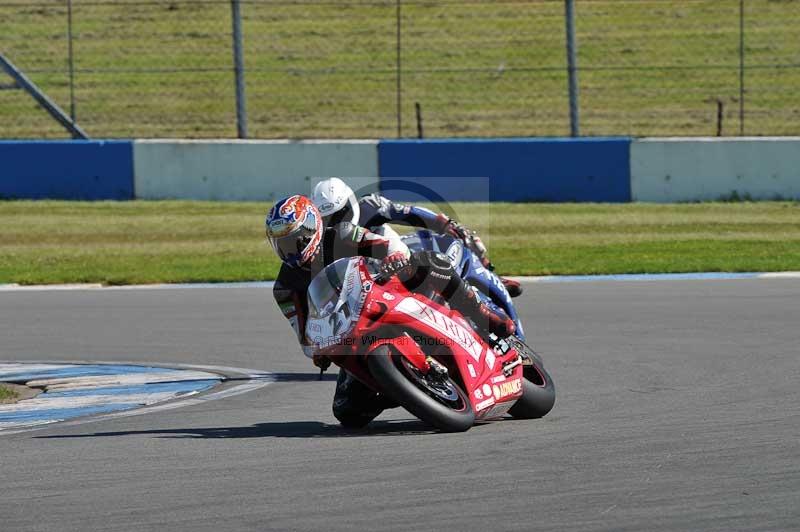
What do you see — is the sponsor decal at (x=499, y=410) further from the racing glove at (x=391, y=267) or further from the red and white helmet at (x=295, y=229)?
the red and white helmet at (x=295, y=229)

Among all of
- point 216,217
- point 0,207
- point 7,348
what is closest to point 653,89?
point 216,217

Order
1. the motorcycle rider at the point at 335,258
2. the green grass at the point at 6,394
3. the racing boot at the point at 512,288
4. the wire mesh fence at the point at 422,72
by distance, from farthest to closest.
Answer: the wire mesh fence at the point at 422,72, the racing boot at the point at 512,288, the green grass at the point at 6,394, the motorcycle rider at the point at 335,258

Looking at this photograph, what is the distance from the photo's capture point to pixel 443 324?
7414 mm

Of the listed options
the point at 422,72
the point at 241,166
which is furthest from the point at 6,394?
the point at 422,72

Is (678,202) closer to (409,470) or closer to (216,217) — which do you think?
(216,217)

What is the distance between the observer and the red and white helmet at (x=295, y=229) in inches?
301

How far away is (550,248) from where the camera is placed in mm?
17297

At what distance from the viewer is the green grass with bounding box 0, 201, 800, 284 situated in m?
15.8

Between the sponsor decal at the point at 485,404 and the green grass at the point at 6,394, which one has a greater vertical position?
the sponsor decal at the point at 485,404

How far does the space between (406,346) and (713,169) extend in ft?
43.0

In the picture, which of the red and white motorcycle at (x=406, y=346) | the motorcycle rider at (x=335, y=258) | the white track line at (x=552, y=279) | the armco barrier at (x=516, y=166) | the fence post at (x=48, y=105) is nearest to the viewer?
the red and white motorcycle at (x=406, y=346)

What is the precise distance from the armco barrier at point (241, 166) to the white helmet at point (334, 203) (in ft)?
34.1

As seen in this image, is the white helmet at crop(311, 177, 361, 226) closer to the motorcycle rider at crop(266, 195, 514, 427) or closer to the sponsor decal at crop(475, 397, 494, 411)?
the motorcycle rider at crop(266, 195, 514, 427)

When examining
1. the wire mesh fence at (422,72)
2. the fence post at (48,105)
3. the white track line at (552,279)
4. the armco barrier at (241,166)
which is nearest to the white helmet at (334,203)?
the white track line at (552,279)
